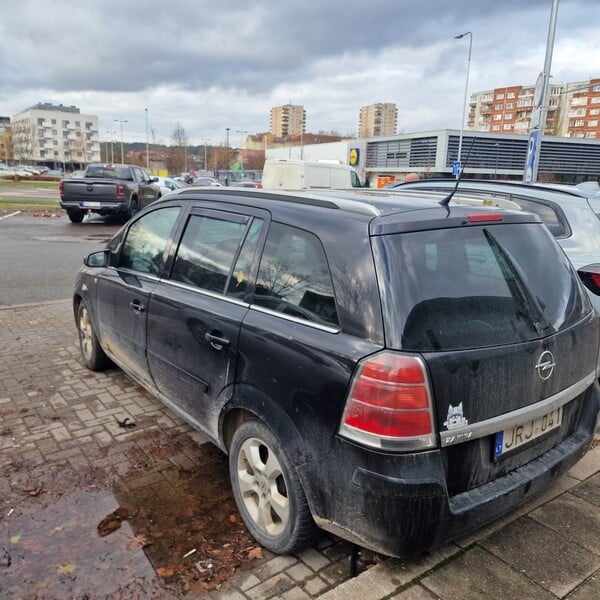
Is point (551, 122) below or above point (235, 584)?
above

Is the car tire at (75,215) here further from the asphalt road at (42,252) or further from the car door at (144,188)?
the car door at (144,188)

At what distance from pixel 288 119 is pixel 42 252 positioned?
139 metres

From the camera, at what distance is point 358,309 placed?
2.24 metres

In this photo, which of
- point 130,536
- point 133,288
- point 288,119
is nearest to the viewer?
point 130,536

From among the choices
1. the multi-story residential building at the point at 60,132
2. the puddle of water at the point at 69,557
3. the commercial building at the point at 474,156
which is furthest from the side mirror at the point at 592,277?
the multi-story residential building at the point at 60,132

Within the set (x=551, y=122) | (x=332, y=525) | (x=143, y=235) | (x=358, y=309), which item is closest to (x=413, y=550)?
(x=332, y=525)

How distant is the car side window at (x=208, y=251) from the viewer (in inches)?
121

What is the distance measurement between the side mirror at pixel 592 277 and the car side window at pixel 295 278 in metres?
2.91

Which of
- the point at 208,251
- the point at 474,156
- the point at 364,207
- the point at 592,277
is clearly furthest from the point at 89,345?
the point at 474,156

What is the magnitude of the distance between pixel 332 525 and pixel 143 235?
106 inches

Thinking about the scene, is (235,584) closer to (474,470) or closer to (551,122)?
(474,470)

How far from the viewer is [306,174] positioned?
2052 centimetres

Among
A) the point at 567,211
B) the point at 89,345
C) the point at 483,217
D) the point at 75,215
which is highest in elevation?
the point at 483,217

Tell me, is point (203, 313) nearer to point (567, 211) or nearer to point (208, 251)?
point (208, 251)
